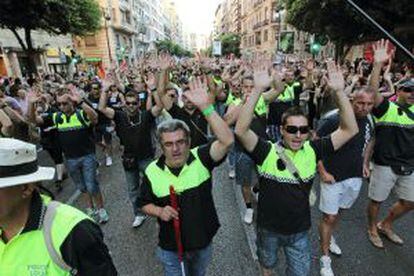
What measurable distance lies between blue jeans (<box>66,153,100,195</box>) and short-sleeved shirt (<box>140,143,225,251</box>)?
2.49 metres

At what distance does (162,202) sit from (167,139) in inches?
20.3

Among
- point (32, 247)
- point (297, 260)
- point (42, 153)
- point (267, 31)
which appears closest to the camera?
point (32, 247)

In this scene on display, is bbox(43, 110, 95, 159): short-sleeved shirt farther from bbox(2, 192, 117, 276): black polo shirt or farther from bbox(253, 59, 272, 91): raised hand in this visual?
bbox(2, 192, 117, 276): black polo shirt

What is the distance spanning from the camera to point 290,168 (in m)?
2.85

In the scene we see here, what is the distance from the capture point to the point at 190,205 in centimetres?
271

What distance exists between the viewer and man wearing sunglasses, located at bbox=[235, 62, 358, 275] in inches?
113

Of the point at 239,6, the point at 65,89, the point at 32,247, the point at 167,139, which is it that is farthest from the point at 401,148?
the point at 239,6

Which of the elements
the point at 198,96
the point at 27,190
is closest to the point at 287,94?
the point at 198,96

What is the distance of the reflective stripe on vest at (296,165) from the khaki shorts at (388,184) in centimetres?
173

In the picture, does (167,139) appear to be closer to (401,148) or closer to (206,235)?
(206,235)

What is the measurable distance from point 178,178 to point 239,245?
2.26m

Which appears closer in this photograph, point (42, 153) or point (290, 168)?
point (290, 168)

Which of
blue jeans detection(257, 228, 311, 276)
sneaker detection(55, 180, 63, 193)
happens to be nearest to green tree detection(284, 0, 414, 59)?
sneaker detection(55, 180, 63, 193)

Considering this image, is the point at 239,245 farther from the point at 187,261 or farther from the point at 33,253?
the point at 33,253
